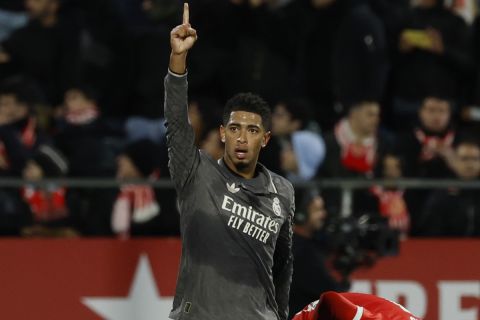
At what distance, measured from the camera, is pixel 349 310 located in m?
6.25

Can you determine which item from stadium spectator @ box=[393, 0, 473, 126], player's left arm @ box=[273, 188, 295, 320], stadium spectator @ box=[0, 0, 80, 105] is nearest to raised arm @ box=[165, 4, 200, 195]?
player's left arm @ box=[273, 188, 295, 320]

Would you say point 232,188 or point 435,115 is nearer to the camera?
point 232,188

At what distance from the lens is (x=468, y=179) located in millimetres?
9578

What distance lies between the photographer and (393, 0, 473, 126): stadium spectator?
11242 mm

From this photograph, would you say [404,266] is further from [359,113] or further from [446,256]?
[359,113]

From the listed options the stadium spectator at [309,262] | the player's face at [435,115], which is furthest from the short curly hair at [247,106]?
the player's face at [435,115]

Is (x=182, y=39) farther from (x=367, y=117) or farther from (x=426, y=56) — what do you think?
(x=426, y=56)

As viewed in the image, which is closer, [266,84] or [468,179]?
[468,179]

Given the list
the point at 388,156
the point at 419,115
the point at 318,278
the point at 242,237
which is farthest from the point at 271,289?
the point at 419,115

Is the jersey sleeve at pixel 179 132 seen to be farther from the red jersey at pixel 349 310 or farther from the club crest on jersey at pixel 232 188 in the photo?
the red jersey at pixel 349 310

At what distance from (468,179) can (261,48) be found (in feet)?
7.33

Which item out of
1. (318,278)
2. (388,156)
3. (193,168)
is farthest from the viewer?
(388,156)

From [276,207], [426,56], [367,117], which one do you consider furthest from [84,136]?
[276,207]

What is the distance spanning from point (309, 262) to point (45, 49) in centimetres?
355
